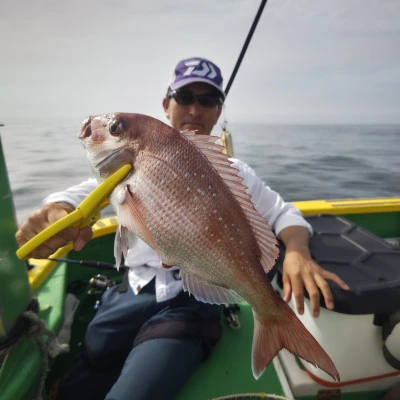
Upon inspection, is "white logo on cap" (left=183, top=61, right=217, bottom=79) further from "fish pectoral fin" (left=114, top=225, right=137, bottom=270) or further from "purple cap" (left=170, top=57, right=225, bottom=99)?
"fish pectoral fin" (left=114, top=225, right=137, bottom=270)

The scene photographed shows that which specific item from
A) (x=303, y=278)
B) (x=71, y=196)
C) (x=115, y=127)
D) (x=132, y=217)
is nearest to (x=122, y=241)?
(x=132, y=217)

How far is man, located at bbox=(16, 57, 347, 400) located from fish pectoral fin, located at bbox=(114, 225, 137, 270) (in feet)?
0.70

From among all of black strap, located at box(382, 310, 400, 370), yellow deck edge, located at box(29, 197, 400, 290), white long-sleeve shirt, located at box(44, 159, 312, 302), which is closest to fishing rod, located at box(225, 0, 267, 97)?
yellow deck edge, located at box(29, 197, 400, 290)

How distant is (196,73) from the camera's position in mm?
1974

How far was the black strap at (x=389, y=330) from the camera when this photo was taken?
1.41m

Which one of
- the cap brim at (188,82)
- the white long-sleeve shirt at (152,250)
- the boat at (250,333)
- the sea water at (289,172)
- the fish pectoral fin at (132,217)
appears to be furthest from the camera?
the sea water at (289,172)

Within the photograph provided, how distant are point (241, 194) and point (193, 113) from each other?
123 cm

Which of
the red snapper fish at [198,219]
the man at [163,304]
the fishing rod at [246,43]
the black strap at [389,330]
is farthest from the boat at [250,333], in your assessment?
the fishing rod at [246,43]

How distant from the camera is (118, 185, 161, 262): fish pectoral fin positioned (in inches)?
36.8

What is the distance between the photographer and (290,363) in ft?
5.81

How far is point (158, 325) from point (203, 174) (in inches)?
39.5

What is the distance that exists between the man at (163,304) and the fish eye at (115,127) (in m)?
0.41

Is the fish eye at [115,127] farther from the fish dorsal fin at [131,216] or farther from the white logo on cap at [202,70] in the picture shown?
the white logo on cap at [202,70]

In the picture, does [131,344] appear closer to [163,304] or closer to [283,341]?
[163,304]
